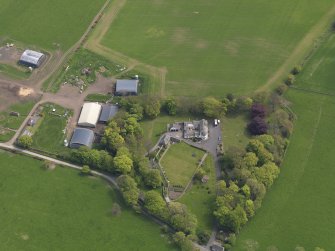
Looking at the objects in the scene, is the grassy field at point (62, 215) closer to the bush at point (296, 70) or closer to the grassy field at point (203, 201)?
the grassy field at point (203, 201)

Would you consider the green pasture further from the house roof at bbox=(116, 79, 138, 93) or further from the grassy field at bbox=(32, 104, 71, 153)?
the grassy field at bbox=(32, 104, 71, 153)

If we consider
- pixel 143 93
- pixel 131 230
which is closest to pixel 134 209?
pixel 131 230

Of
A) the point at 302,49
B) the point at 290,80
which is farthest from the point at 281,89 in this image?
the point at 302,49

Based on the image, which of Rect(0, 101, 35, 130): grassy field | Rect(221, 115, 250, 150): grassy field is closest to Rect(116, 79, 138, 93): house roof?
Rect(0, 101, 35, 130): grassy field

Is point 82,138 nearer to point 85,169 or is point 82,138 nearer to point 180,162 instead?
point 85,169

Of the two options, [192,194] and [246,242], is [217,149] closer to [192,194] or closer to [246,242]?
[192,194]

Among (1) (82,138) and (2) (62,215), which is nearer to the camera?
(2) (62,215)
